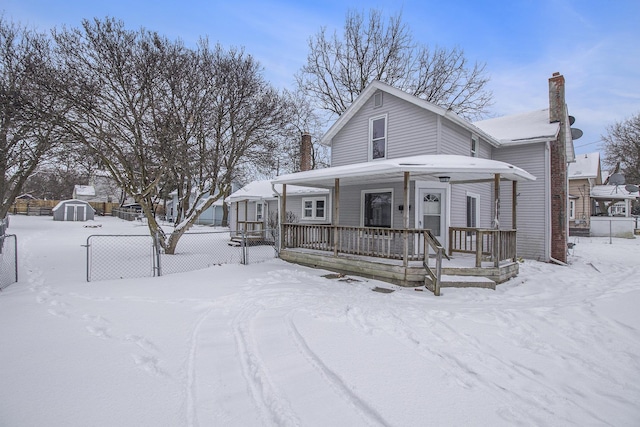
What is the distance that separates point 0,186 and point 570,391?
17.3 m

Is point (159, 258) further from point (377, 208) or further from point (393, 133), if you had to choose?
point (393, 133)

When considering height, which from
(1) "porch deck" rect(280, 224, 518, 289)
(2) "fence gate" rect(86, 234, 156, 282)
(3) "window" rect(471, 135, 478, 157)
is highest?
(3) "window" rect(471, 135, 478, 157)

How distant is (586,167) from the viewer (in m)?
24.7

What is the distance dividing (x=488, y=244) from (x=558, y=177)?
216 inches

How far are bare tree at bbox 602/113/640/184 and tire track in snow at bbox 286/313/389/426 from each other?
117ft

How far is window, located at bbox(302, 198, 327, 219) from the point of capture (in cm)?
1604

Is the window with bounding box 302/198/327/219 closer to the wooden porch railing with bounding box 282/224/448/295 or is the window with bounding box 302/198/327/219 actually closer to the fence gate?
the wooden porch railing with bounding box 282/224/448/295

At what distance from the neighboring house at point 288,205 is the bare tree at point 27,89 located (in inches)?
314

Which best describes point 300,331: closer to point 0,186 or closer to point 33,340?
point 33,340

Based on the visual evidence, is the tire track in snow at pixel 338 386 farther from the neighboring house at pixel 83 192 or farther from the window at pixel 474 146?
the neighboring house at pixel 83 192

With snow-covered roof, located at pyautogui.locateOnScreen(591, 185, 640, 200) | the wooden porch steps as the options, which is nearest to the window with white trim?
the wooden porch steps

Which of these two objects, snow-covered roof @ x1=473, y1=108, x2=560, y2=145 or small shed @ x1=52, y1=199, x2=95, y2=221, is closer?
snow-covered roof @ x1=473, y1=108, x2=560, y2=145

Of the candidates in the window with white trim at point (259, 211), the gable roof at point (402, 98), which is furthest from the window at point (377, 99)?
the window with white trim at point (259, 211)

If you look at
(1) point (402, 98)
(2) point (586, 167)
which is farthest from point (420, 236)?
(2) point (586, 167)
